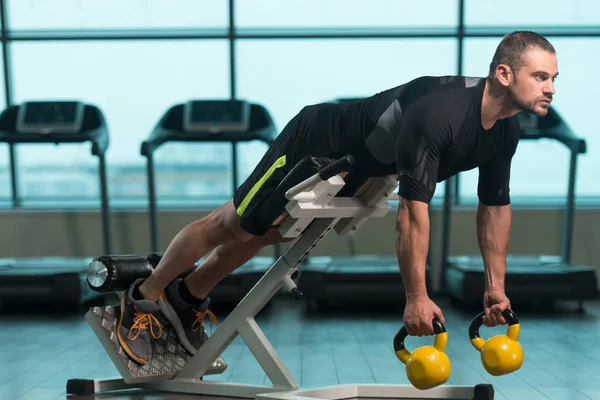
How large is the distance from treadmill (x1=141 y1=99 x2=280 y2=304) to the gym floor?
27 cm

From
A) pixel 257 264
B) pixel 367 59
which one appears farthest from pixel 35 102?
pixel 367 59

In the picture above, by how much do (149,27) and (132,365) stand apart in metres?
3.41

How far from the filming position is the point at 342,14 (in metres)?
5.33

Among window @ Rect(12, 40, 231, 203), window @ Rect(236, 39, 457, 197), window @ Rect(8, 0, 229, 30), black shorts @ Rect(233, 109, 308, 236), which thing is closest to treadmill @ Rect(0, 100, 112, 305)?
window @ Rect(12, 40, 231, 203)

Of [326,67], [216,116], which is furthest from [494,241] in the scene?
[326,67]

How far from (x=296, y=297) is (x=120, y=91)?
3650mm

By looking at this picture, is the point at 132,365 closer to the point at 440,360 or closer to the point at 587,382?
the point at 440,360

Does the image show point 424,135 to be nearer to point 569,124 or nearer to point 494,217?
point 494,217

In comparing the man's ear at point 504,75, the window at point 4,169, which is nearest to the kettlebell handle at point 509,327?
the man's ear at point 504,75

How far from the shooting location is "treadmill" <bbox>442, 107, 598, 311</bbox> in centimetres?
434

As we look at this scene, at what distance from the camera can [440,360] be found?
1.87 metres

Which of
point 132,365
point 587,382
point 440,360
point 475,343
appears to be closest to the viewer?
point 440,360

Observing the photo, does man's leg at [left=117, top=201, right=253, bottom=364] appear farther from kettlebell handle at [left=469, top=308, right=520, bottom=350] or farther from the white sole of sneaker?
kettlebell handle at [left=469, top=308, right=520, bottom=350]

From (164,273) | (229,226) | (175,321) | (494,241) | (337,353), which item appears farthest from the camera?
(337,353)
